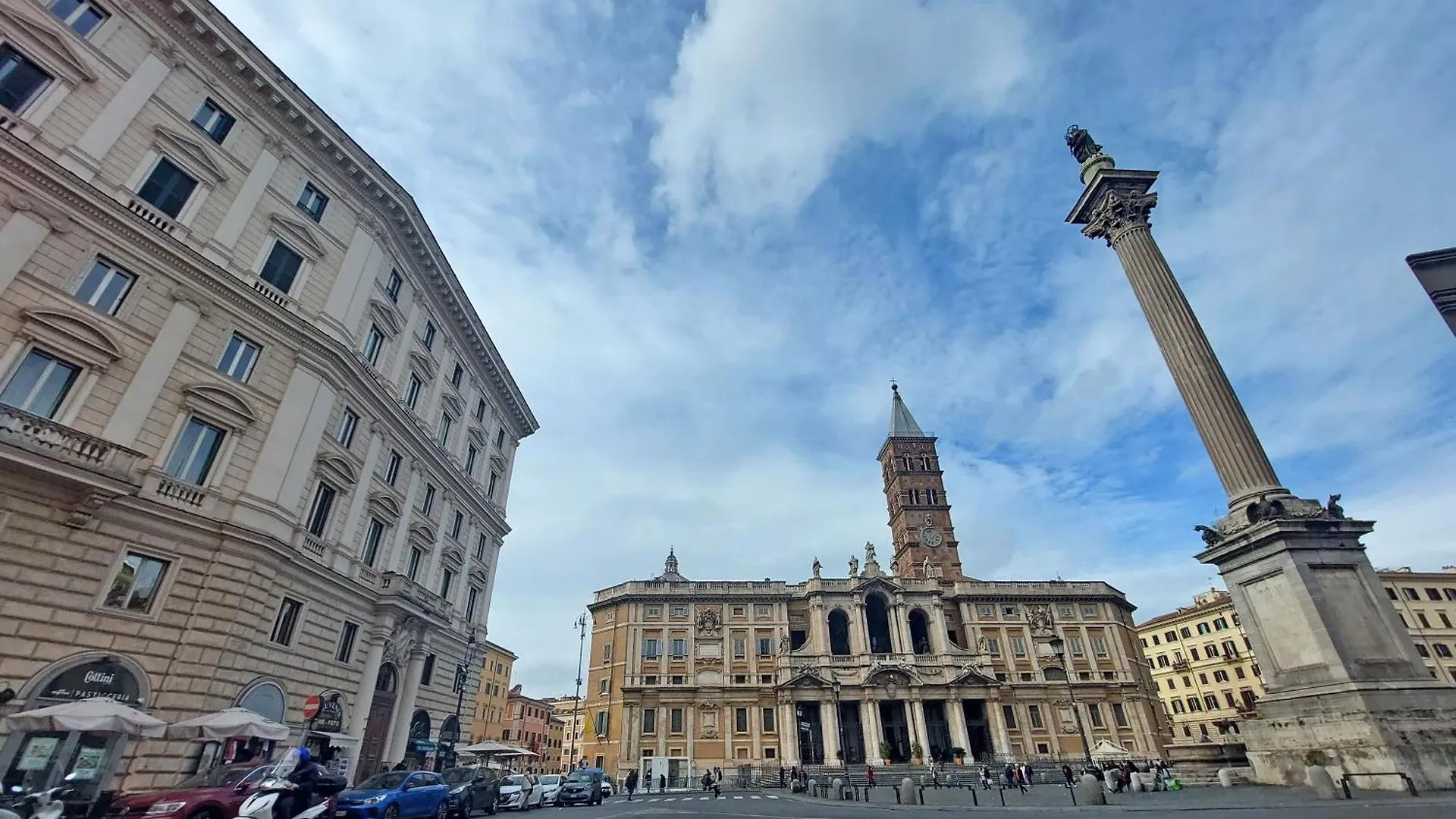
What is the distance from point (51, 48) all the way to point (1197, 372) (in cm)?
3467

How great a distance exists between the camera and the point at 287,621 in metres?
19.6

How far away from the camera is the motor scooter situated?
8.38 meters

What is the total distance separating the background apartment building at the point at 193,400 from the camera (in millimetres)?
14539

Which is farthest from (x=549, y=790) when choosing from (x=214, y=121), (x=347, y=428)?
(x=214, y=121)

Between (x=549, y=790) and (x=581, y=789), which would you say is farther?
(x=581, y=789)

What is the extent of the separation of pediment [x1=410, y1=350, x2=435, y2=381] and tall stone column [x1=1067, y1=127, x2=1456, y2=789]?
29.9 meters

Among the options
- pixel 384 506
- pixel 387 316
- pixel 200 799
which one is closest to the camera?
pixel 200 799

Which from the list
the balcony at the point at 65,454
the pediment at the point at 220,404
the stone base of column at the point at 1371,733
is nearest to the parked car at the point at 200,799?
the balcony at the point at 65,454

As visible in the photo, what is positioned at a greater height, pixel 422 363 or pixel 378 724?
pixel 422 363

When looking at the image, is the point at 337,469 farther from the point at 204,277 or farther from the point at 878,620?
the point at 878,620

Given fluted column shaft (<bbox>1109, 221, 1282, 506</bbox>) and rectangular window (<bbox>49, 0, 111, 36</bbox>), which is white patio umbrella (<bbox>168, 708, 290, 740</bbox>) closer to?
rectangular window (<bbox>49, 0, 111, 36</bbox>)

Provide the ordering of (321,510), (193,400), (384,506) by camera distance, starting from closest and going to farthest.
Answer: (193,400) → (321,510) → (384,506)

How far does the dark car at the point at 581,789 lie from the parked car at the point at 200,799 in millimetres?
18563

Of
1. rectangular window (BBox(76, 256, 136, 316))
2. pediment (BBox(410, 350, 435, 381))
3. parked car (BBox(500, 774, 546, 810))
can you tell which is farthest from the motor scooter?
pediment (BBox(410, 350, 435, 381))
